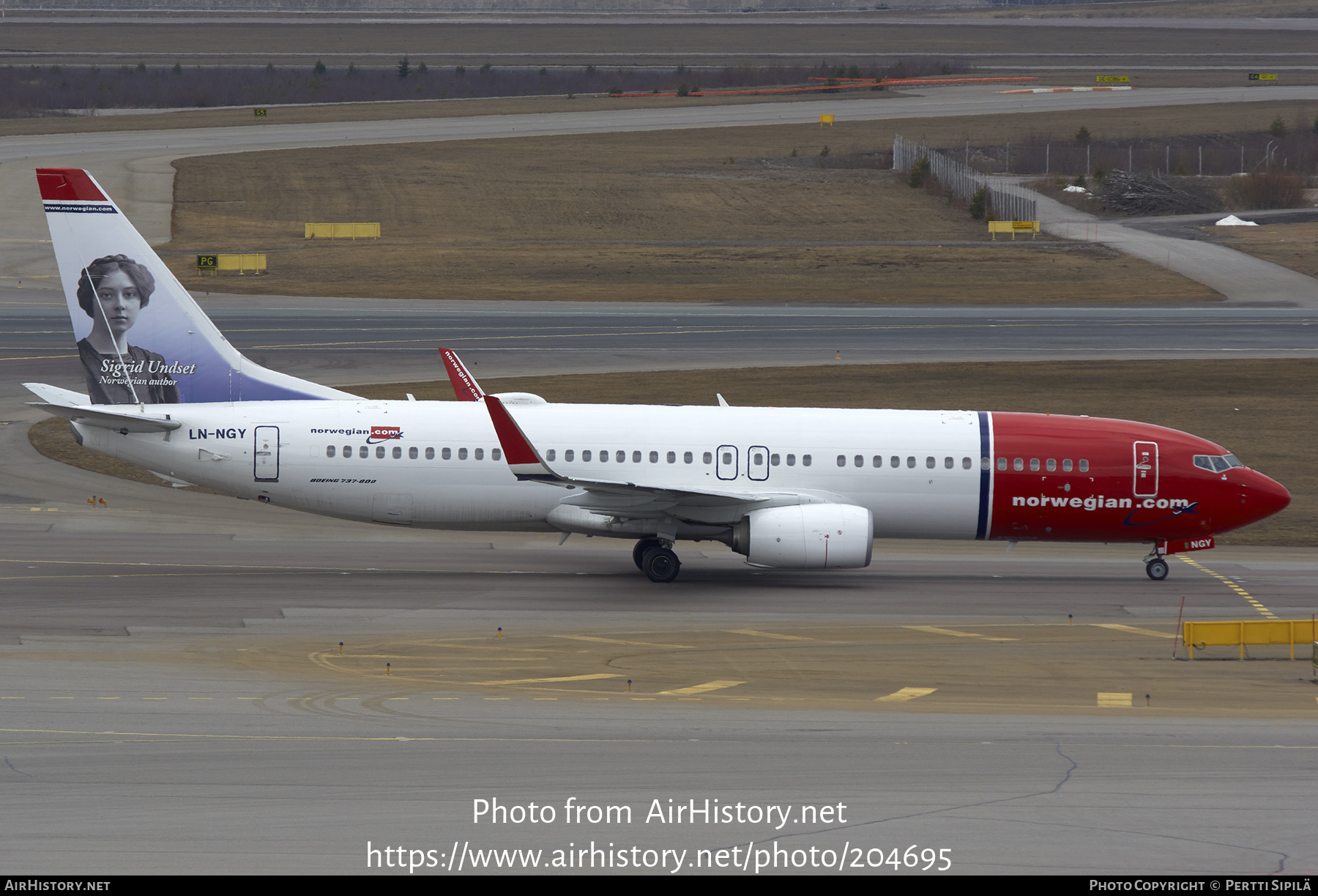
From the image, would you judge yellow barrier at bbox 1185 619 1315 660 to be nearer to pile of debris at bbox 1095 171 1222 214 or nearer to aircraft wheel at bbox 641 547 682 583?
aircraft wheel at bbox 641 547 682 583

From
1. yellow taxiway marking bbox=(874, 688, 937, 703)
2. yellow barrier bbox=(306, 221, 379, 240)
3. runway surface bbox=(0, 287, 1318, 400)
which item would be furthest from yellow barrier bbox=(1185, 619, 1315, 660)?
yellow barrier bbox=(306, 221, 379, 240)

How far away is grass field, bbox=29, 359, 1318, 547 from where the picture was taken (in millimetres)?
43938

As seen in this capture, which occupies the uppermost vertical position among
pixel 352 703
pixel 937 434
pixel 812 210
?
pixel 812 210

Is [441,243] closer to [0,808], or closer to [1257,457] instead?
[1257,457]

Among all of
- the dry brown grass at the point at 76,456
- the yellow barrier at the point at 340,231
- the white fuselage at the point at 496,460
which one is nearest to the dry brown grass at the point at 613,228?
the yellow barrier at the point at 340,231

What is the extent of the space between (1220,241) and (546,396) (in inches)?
2216

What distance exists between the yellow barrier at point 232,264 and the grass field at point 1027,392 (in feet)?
91.5

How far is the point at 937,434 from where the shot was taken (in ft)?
104

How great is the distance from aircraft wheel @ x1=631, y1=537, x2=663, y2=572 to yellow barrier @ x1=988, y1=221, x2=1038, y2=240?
207 feet

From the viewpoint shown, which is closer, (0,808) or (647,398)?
(0,808)

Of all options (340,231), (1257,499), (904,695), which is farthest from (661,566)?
(340,231)

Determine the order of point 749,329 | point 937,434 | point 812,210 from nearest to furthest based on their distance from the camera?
point 937,434, point 749,329, point 812,210

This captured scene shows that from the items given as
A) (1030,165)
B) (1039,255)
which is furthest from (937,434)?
(1030,165)

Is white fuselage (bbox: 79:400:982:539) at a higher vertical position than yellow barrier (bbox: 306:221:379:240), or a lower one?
lower
